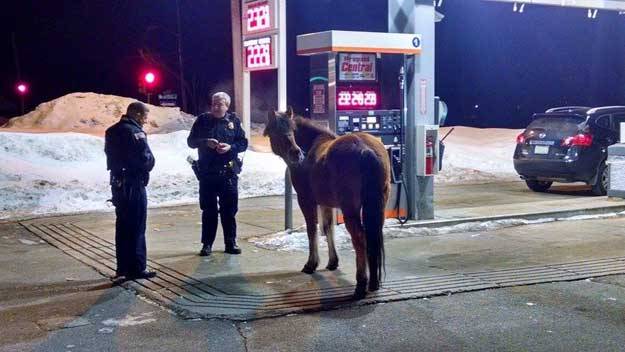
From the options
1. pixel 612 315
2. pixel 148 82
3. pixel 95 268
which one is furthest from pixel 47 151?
pixel 612 315

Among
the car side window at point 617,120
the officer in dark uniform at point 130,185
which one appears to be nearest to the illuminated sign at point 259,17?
the officer in dark uniform at point 130,185

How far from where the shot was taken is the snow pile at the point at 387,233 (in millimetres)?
9984

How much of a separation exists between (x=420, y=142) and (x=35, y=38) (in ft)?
156

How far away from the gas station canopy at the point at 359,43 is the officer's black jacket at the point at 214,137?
1.75 meters

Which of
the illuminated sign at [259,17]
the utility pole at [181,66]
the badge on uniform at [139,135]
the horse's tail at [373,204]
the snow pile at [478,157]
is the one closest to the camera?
the horse's tail at [373,204]

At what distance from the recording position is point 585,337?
6.02 m

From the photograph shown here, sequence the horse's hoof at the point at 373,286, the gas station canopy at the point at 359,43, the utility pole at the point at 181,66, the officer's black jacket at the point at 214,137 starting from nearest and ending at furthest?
the horse's hoof at the point at 373,286 → the officer's black jacket at the point at 214,137 → the gas station canopy at the point at 359,43 → the utility pole at the point at 181,66

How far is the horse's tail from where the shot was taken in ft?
23.5

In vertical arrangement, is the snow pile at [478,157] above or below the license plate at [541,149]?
below

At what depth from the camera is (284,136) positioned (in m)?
8.35

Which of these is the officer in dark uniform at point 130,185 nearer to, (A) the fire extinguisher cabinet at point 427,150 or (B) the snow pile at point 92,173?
(A) the fire extinguisher cabinet at point 427,150

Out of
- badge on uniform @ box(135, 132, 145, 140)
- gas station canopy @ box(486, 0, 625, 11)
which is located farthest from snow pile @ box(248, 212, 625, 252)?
gas station canopy @ box(486, 0, 625, 11)

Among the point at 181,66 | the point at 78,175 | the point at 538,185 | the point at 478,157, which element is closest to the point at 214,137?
the point at 78,175

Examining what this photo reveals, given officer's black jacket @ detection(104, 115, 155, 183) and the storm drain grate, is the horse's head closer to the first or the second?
officer's black jacket @ detection(104, 115, 155, 183)
